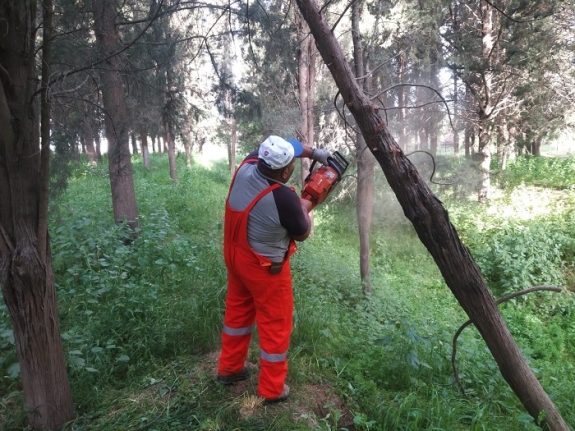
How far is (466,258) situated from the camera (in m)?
2.74

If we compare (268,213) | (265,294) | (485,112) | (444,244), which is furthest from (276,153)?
(485,112)

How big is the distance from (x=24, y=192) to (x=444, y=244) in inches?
107

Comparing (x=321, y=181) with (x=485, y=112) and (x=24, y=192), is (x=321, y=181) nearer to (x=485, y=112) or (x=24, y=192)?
(x=24, y=192)

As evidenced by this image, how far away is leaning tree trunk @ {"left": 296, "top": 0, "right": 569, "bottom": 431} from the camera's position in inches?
106

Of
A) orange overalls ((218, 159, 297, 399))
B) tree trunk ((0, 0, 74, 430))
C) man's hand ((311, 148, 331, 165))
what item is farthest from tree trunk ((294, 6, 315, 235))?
tree trunk ((0, 0, 74, 430))

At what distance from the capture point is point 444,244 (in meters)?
2.72

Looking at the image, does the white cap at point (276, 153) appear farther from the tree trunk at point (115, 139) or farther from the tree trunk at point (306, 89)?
the tree trunk at point (306, 89)

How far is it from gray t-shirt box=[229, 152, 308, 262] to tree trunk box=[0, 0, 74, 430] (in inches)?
48.8

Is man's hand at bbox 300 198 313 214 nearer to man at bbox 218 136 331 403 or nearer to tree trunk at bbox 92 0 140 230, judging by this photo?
man at bbox 218 136 331 403

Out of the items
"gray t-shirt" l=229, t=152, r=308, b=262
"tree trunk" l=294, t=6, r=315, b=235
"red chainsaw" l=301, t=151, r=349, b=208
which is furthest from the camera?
"tree trunk" l=294, t=6, r=315, b=235

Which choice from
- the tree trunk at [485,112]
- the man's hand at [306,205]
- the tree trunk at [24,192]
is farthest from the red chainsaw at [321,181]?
the tree trunk at [485,112]

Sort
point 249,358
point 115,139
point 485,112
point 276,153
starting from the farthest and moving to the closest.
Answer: point 485,112, point 115,139, point 249,358, point 276,153

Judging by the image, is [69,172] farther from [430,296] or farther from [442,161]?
[442,161]

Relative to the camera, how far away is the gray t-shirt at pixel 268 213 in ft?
8.84
